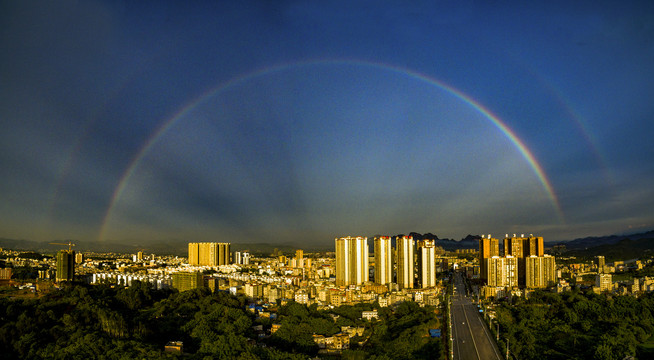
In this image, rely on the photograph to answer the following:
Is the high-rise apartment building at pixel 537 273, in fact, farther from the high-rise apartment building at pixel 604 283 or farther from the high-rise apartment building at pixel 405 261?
the high-rise apartment building at pixel 405 261

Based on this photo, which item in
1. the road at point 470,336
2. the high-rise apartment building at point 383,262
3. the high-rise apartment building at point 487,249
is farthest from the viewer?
the high-rise apartment building at point 487,249

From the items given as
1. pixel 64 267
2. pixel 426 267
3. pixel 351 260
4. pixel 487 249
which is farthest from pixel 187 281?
pixel 487 249

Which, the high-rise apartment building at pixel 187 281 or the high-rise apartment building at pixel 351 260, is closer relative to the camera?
the high-rise apartment building at pixel 187 281

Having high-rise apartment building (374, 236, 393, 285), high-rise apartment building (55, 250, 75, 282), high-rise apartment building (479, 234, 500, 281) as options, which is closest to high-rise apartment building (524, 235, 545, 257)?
high-rise apartment building (479, 234, 500, 281)

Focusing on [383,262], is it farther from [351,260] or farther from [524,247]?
[524,247]

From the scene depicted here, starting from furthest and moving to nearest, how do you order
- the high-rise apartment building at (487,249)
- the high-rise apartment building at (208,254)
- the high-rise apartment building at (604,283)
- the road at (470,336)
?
1. the high-rise apartment building at (208,254)
2. the high-rise apartment building at (487,249)
3. the high-rise apartment building at (604,283)
4. the road at (470,336)

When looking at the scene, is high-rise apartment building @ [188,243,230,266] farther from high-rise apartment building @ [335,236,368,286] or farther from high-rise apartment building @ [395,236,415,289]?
high-rise apartment building @ [395,236,415,289]

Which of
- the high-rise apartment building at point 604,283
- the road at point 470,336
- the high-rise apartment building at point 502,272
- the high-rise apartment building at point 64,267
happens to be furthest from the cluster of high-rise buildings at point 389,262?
the high-rise apartment building at point 64,267
